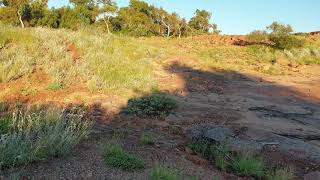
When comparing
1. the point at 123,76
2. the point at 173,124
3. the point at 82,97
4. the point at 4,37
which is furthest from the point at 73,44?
the point at 173,124

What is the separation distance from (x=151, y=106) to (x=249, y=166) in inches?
103

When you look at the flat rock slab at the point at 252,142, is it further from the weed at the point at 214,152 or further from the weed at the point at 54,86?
the weed at the point at 54,86

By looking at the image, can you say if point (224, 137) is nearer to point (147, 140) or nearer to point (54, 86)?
point (147, 140)

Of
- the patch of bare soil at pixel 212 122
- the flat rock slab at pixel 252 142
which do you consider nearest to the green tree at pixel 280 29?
the patch of bare soil at pixel 212 122

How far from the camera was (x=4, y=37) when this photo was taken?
441 inches

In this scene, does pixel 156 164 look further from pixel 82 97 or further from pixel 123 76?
pixel 123 76

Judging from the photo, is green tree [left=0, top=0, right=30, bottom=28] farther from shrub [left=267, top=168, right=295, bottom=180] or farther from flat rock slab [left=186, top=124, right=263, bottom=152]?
shrub [left=267, top=168, right=295, bottom=180]

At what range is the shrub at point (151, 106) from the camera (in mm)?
7742

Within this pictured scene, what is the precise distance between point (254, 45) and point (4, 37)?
38.6 ft

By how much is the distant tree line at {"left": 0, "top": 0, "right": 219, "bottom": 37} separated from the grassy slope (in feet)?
43.0

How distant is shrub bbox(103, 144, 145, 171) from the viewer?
5.12m

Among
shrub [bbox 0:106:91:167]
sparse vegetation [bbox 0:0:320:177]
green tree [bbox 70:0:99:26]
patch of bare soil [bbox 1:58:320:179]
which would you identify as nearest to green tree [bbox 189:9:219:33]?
green tree [bbox 70:0:99:26]

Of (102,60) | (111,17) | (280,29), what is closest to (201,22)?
(111,17)

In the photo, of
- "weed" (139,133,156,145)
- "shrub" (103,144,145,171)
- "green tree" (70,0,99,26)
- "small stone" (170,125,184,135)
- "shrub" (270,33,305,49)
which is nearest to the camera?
"shrub" (103,144,145,171)
